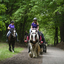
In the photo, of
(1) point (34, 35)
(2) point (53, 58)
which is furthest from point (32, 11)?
(2) point (53, 58)

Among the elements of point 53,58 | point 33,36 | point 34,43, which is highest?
point 33,36

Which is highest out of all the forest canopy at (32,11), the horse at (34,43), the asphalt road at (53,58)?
the forest canopy at (32,11)

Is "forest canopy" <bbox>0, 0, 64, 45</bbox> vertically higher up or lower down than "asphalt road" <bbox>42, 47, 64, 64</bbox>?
higher up

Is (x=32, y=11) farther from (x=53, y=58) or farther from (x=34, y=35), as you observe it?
(x=53, y=58)

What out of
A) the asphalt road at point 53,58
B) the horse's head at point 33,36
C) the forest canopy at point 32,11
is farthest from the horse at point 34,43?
the forest canopy at point 32,11

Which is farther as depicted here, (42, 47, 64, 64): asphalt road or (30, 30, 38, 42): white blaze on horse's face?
(30, 30, 38, 42): white blaze on horse's face

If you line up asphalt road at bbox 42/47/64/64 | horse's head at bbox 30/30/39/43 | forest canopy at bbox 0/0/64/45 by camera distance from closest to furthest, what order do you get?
asphalt road at bbox 42/47/64/64
horse's head at bbox 30/30/39/43
forest canopy at bbox 0/0/64/45

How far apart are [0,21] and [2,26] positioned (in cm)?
29

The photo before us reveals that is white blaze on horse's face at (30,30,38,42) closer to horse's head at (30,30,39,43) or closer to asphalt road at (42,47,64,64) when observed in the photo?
horse's head at (30,30,39,43)

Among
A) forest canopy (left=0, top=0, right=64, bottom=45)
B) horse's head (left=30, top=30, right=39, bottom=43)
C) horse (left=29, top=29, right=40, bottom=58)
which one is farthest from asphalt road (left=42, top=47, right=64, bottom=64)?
forest canopy (left=0, top=0, right=64, bottom=45)

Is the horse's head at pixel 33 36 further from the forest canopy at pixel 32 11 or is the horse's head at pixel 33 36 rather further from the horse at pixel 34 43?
the forest canopy at pixel 32 11

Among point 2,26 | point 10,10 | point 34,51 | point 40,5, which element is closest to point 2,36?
point 10,10

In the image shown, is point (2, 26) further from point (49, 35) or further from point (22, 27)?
point (49, 35)

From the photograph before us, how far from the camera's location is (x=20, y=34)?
105 ft
